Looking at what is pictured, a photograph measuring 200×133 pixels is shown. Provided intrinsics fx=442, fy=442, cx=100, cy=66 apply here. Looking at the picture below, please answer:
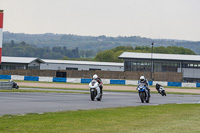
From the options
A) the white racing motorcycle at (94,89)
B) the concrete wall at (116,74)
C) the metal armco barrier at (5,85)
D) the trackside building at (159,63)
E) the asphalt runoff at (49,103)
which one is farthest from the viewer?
the trackside building at (159,63)

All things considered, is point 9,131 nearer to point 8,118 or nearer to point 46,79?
point 8,118

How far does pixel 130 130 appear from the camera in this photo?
11.5m

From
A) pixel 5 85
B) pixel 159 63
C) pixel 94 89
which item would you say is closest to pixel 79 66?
pixel 159 63

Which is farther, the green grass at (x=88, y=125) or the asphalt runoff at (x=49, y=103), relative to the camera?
the asphalt runoff at (x=49, y=103)

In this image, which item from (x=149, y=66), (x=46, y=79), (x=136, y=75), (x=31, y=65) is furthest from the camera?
(x=31, y=65)

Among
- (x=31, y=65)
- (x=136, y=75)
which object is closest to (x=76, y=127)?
(x=136, y=75)

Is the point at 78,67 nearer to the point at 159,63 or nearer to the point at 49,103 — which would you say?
the point at 159,63

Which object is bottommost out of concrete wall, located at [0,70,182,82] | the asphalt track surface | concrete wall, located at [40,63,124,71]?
the asphalt track surface

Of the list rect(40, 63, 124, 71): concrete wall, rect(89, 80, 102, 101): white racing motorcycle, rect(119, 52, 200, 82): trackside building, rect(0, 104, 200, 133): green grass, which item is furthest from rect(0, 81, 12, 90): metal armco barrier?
rect(40, 63, 124, 71): concrete wall

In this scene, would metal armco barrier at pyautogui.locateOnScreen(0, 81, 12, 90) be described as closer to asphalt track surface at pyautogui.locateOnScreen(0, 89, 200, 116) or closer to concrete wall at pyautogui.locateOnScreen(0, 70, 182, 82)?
asphalt track surface at pyautogui.locateOnScreen(0, 89, 200, 116)

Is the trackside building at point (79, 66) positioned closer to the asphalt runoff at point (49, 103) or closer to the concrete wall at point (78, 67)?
the concrete wall at point (78, 67)

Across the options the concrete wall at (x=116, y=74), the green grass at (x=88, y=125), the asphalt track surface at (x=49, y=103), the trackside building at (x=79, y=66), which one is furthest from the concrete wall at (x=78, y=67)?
the green grass at (x=88, y=125)

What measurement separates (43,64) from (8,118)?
9206 cm


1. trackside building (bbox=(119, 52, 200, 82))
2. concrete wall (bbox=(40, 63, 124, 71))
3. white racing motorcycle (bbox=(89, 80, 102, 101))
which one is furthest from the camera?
concrete wall (bbox=(40, 63, 124, 71))
